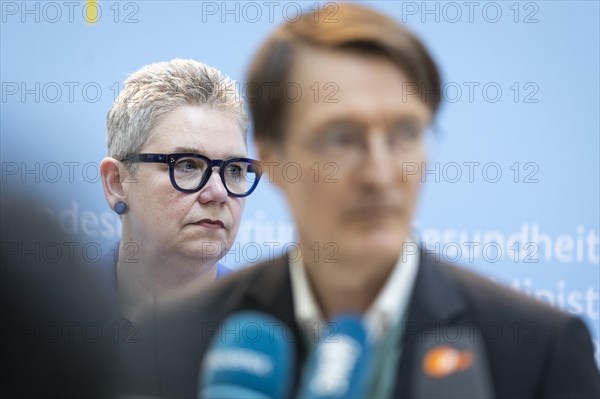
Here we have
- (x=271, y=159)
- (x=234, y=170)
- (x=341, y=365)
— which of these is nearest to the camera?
(x=341, y=365)

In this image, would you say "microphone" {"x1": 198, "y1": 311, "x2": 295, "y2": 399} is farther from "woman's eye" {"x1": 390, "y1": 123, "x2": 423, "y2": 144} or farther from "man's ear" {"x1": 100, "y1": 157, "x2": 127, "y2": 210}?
"man's ear" {"x1": 100, "y1": 157, "x2": 127, "y2": 210}

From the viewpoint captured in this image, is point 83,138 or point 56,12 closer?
point 83,138

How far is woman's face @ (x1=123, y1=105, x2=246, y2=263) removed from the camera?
171 centimetres

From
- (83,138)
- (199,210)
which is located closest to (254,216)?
(199,210)

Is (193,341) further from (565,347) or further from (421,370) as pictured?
(565,347)

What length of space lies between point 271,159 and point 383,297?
8.1 inches

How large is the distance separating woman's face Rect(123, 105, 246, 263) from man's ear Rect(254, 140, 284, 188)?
28.4 inches

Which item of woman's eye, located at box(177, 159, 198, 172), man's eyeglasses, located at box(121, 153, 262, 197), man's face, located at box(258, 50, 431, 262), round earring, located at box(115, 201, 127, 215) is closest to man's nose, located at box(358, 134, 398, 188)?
man's face, located at box(258, 50, 431, 262)

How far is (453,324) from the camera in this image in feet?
2.96

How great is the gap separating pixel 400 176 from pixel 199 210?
0.92 m

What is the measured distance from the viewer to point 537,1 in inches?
81.5

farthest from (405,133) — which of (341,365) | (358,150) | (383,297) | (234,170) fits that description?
(234,170)

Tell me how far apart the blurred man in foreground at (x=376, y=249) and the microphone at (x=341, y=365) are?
0.11 meters

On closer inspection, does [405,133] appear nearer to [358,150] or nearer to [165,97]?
[358,150]
